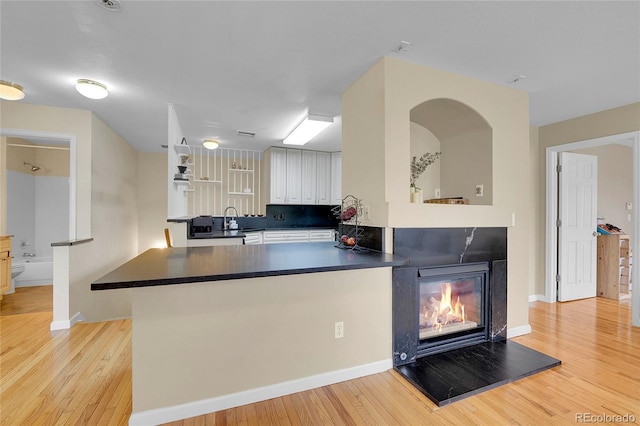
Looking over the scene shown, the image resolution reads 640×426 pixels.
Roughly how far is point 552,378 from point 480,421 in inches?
35.6

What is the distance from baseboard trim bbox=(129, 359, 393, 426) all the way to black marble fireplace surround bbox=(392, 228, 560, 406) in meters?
0.29

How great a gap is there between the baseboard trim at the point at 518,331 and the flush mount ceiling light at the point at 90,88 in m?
4.55

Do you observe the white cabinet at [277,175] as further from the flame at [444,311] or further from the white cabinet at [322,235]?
the flame at [444,311]

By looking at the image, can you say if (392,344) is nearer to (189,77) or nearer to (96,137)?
(189,77)

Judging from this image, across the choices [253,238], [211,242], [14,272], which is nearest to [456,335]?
[211,242]

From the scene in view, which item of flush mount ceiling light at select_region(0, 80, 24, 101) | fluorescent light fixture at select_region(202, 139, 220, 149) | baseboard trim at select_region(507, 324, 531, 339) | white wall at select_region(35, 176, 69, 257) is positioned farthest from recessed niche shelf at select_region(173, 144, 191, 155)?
baseboard trim at select_region(507, 324, 531, 339)

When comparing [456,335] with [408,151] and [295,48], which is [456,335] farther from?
[295,48]

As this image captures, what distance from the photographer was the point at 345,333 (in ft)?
7.05

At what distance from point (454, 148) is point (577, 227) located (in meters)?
2.60

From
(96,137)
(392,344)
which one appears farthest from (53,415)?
(96,137)

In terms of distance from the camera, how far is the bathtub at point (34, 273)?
4.85 meters

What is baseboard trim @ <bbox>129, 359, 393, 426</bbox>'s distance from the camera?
1677mm

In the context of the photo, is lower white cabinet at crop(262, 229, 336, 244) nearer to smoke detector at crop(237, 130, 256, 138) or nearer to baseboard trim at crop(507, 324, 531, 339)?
smoke detector at crop(237, 130, 256, 138)

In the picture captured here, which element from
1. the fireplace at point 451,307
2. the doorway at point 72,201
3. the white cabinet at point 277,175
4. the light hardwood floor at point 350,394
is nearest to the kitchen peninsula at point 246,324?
the light hardwood floor at point 350,394
